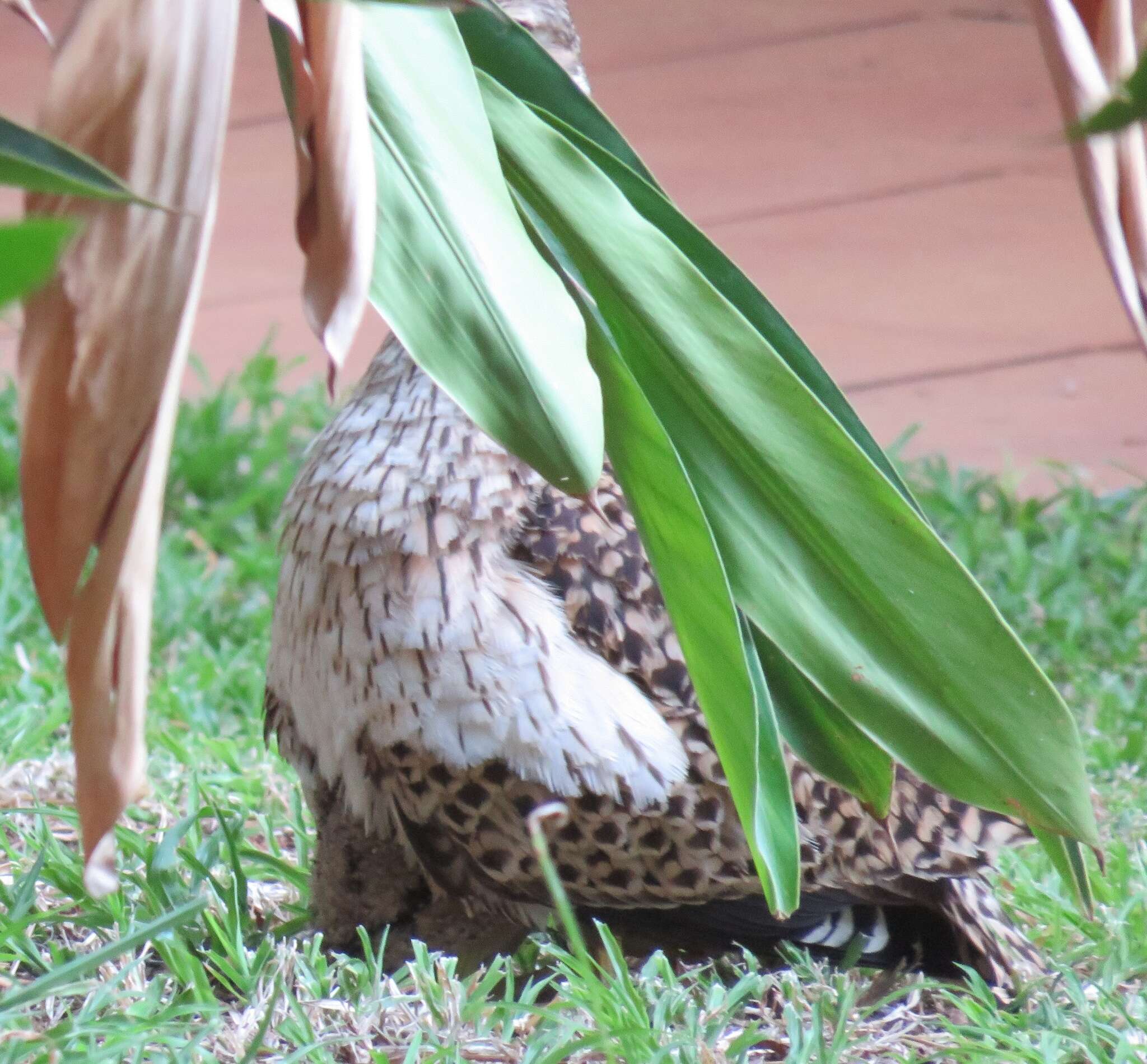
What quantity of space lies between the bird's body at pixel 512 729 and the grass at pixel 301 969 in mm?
73

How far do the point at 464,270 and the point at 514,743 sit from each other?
549mm

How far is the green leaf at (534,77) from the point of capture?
A: 3.79ft

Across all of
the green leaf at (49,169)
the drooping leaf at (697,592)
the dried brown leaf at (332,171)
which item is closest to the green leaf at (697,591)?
the drooping leaf at (697,592)

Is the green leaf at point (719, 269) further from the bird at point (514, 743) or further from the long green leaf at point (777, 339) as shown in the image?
the bird at point (514, 743)

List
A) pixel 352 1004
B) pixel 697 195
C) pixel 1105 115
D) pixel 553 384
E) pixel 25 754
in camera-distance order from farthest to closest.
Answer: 1. pixel 697 195
2. pixel 25 754
3. pixel 352 1004
4. pixel 553 384
5. pixel 1105 115

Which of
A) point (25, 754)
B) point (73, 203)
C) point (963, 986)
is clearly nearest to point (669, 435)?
point (73, 203)

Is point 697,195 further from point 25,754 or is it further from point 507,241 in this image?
point 507,241

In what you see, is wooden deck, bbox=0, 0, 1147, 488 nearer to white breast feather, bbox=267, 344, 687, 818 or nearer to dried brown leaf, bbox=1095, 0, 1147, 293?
white breast feather, bbox=267, 344, 687, 818

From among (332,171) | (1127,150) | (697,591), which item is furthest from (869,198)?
(332,171)

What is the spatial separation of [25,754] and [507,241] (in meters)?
1.28

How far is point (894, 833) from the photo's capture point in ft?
5.01

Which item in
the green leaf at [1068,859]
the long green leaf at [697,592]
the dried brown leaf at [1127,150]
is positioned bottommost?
the green leaf at [1068,859]

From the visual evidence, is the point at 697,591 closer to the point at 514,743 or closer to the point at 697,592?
the point at 697,592

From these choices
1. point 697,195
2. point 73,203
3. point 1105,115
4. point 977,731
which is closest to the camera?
point 1105,115
